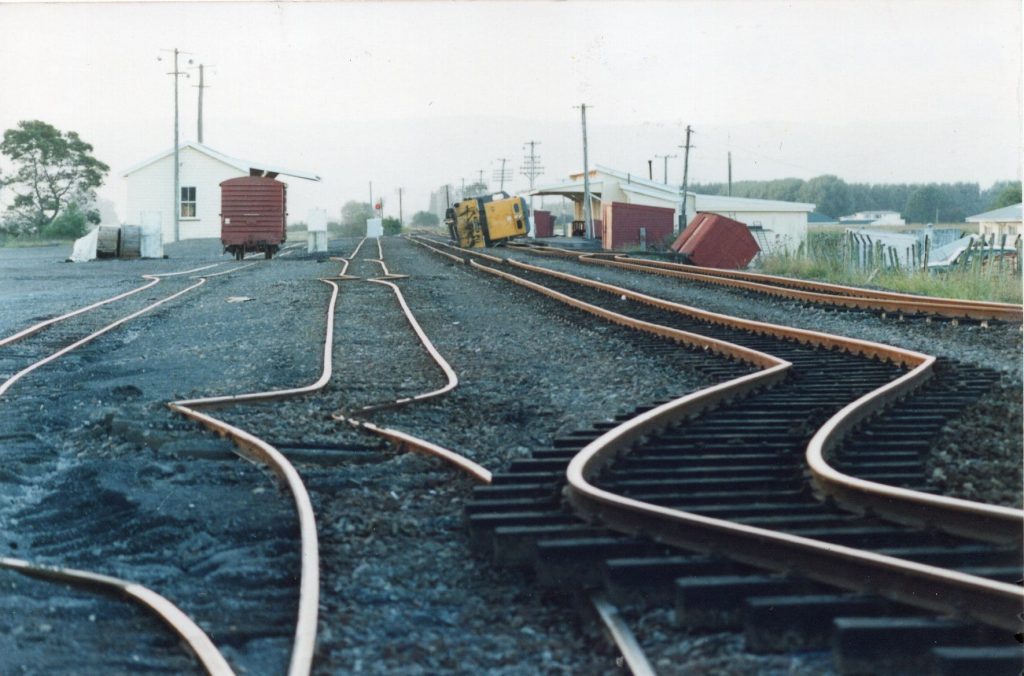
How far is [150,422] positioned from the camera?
7.34 m

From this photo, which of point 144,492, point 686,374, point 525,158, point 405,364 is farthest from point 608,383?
point 525,158

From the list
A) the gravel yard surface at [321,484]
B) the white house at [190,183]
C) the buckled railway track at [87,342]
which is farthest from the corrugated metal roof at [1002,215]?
the white house at [190,183]

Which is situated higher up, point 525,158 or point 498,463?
point 525,158

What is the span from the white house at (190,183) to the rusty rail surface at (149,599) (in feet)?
159

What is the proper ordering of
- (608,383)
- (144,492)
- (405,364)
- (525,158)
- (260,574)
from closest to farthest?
(260,574) < (144,492) < (608,383) < (405,364) < (525,158)

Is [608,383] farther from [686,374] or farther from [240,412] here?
[240,412]

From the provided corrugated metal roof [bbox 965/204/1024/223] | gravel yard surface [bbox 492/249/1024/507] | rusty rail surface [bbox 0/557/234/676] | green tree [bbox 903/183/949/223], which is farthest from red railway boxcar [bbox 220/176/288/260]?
rusty rail surface [bbox 0/557/234/676]

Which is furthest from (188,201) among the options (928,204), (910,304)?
(910,304)

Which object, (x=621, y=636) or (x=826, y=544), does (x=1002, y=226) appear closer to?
(x=826, y=544)

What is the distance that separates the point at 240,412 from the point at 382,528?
3.01 meters

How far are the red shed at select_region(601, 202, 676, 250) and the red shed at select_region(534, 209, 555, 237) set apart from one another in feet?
78.2

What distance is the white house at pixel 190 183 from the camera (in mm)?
52250

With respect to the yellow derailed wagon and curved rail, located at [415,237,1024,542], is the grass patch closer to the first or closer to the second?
curved rail, located at [415,237,1024,542]

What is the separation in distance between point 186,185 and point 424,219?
109 meters
